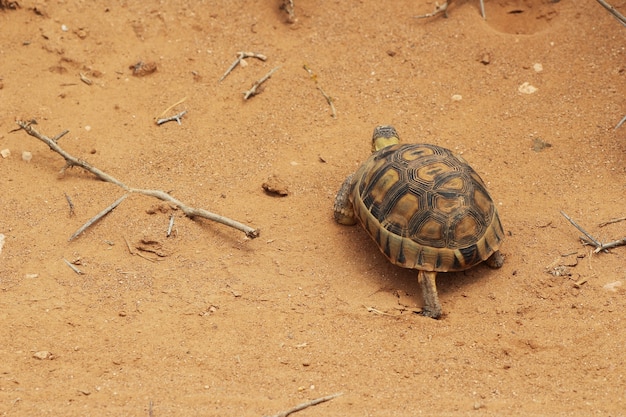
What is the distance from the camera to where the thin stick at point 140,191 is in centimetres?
600

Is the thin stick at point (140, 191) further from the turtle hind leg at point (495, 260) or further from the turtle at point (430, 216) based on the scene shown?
the turtle hind leg at point (495, 260)

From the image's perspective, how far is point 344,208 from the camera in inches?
249

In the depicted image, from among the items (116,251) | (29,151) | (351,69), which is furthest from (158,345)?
(351,69)

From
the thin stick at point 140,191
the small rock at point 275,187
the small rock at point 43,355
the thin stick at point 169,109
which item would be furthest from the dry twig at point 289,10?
the small rock at point 43,355

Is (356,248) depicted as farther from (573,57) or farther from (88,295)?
(573,57)

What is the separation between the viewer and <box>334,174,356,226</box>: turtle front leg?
632cm

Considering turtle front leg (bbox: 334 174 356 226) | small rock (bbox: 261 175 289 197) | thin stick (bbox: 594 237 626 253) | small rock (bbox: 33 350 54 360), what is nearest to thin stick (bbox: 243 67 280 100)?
small rock (bbox: 261 175 289 197)

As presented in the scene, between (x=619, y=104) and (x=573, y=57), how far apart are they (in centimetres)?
76

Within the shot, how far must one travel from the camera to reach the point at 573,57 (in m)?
7.68

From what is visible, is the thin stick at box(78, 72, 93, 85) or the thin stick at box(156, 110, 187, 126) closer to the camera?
the thin stick at box(156, 110, 187, 126)

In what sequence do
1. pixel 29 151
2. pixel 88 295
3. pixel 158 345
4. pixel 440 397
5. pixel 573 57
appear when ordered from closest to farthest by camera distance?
1. pixel 440 397
2. pixel 158 345
3. pixel 88 295
4. pixel 29 151
5. pixel 573 57

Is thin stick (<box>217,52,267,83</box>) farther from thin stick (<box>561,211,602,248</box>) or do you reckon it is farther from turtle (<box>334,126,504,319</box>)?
thin stick (<box>561,211,602,248</box>)

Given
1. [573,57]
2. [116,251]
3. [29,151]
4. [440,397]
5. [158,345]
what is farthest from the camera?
[573,57]

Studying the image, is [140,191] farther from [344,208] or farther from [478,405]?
[478,405]
